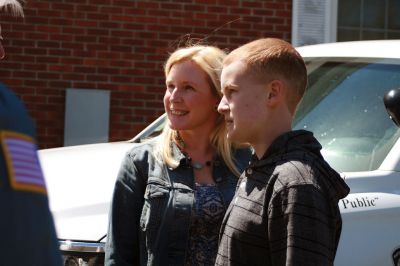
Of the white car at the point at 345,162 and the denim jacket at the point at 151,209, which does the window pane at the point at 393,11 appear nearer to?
the white car at the point at 345,162

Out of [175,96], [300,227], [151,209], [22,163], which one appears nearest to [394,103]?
[175,96]

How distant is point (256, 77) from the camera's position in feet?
8.30

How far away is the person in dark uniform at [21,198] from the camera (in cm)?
146

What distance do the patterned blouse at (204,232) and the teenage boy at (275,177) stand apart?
0.57m

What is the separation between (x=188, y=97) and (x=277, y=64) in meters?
0.83

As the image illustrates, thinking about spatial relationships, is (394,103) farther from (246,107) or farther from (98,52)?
(98,52)

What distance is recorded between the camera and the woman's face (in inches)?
Answer: 130

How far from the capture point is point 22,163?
4.91ft

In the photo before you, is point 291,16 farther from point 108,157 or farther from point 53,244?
point 53,244

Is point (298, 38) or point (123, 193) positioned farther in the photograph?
point (298, 38)

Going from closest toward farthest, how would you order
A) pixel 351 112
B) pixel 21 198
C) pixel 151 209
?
pixel 21 198 < pixel 151 209 < pixel 351 112

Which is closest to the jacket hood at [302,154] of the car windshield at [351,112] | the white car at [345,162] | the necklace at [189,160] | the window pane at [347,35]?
the necklace at [189,160]

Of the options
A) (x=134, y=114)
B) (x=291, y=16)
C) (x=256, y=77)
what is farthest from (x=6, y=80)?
(x=256, y=77)

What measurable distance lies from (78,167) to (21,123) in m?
2.82
